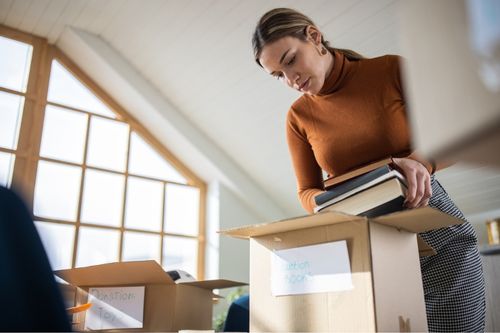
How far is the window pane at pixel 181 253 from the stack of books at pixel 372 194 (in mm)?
3895

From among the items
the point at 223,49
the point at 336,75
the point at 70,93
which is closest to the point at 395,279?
the point at 336,75

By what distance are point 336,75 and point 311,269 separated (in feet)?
1.76

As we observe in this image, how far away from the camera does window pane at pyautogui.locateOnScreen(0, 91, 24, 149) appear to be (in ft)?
13.5

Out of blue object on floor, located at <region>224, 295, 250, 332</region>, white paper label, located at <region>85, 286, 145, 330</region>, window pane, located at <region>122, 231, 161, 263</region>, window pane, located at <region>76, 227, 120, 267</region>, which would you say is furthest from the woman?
window pane, located at <region>122, 231, 161, 263</region>

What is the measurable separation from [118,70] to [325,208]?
381cm

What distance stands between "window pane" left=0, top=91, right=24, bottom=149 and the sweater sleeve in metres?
3.48

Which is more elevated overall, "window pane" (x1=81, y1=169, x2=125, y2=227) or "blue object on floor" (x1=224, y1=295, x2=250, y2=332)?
"window pane" (x1=81, y1=169, x2=125, y2=227)

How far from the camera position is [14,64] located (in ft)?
14.3

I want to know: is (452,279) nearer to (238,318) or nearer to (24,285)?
(24,285)

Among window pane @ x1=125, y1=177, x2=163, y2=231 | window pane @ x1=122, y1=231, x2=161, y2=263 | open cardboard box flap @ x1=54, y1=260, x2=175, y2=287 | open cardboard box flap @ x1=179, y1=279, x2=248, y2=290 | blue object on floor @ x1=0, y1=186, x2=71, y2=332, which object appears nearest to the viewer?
blue object on floor @ x1=0, y1=186, x2=71, y2=332

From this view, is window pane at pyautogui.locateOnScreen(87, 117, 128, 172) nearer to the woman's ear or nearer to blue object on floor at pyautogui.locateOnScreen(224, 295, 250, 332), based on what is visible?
blue object on floor at pyautogui.locateOnScreen(224, 295, 250, 332)

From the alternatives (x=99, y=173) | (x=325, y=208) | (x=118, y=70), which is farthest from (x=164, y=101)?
(x=325, y=208)

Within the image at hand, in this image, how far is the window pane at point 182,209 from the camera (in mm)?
4879

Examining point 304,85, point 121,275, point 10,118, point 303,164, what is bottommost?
point 121,275
